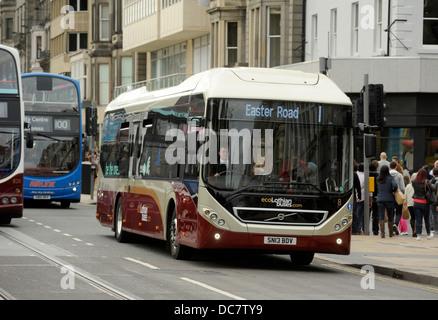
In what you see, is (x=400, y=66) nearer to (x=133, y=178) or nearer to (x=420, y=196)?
(x=420, y=196)

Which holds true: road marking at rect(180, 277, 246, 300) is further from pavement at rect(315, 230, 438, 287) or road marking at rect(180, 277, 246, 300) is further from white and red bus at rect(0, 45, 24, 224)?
white and red bus at rect(0, 45, 24, 224)

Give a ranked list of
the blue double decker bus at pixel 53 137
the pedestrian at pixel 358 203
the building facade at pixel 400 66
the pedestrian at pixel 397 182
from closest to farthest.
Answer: the pedestrian at pixel 358 203
the pedestrian at pixel 397 182
the building facade at pixel 400 66
the blue double decker bus at pixel 53 137

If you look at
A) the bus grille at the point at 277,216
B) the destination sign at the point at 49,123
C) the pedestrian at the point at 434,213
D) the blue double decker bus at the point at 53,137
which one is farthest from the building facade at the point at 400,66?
the bus grille at the point at 277,216

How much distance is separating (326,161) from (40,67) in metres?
81.7

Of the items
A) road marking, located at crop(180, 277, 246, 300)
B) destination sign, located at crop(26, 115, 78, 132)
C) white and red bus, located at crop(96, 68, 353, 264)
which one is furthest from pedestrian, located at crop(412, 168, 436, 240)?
destination sign, located at crop(26, 115, 78, 132)

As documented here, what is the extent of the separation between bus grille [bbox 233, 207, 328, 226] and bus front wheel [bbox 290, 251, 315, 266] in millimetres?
1541

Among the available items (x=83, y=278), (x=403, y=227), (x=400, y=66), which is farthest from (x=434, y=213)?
(x=83, y=278)

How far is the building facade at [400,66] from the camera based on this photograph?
120 ft

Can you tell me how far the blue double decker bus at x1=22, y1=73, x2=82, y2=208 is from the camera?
3772 centimetres

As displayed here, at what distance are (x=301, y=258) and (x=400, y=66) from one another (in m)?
18.3

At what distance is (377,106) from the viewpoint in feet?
78.7

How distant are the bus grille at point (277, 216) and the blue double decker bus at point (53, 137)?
20.7 m

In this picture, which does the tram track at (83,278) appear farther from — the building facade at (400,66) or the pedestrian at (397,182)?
the building facade at (400,66)

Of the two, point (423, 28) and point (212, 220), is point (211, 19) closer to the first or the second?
point (423, 28)
